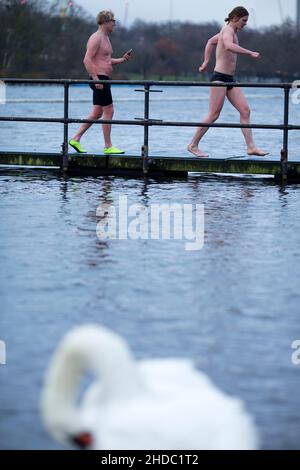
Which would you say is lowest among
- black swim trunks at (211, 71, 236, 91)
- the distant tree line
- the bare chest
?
black swim trunks at (211, 71, 236, 91)

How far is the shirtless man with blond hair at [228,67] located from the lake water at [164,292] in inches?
63.4

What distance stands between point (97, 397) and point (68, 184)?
1148 cm

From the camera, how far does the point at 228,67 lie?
16.1 metres

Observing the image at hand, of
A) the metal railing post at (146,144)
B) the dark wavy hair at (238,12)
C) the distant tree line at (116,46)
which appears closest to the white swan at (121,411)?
the dark wavy hair at (238,12)

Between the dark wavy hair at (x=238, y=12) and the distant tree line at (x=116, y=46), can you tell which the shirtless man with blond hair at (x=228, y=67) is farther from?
the distant tree line at (x=116, y=46)

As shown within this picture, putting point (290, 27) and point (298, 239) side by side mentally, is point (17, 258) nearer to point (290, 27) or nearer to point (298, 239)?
point (298, 239)

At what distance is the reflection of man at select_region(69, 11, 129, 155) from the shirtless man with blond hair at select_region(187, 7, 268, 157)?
1022mm

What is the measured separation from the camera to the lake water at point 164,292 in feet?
18.7

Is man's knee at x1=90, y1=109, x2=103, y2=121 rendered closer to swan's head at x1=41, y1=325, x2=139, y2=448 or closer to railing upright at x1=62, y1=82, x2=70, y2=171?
railing upright at x1=62, y1=82, x2=70, y2=171

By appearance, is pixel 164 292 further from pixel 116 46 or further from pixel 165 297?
pixel 116 46

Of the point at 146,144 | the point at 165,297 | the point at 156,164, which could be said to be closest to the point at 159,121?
the point at 146,144

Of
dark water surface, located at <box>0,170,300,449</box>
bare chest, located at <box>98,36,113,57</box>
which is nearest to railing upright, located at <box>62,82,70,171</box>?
bare chest, located at <box>98,36,113,57</box>

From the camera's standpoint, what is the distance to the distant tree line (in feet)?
377

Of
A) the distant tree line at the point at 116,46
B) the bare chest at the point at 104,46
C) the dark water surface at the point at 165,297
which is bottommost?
the dark water surface at the point at 165,297
